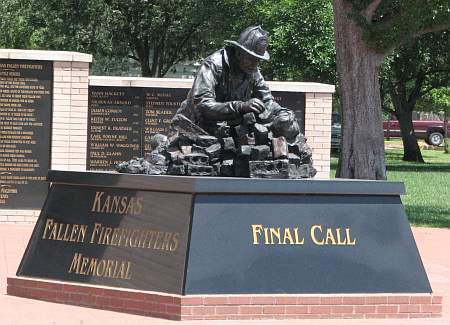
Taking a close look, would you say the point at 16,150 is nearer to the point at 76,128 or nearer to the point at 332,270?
the point at 76,128

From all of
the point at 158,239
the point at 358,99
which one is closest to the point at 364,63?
the point at 358,99

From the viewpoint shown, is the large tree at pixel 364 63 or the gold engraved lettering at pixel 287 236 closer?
the gold engraved lettering at pixel 287 236

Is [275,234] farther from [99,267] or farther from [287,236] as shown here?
[99,267]

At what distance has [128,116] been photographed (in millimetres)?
18531

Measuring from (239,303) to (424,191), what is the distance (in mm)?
18484

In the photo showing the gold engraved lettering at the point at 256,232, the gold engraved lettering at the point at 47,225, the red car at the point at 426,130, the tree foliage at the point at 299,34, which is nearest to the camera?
the gold engraved lettering at the point at 256,232

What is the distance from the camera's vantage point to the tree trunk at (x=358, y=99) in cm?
2114

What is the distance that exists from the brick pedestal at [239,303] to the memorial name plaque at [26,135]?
7.86 meters

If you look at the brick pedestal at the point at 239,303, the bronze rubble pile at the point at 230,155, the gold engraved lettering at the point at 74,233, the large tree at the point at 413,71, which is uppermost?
the large tree at the point at 413,71

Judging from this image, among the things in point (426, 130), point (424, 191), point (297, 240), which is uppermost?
point (426, 130)

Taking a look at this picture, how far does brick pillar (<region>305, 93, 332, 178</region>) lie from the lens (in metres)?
19.0

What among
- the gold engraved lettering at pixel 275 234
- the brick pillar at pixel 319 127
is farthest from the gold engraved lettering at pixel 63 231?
the brick pillar at pixel 319 127

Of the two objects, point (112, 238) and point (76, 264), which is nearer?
point (112, 238)

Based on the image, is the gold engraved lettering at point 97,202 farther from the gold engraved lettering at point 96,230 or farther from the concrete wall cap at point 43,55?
the concrete wall cap at point 43,55
